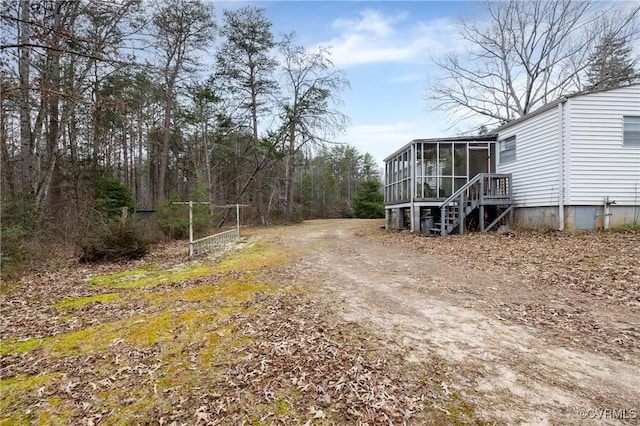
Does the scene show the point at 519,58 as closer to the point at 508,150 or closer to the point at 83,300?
the point at 508,150

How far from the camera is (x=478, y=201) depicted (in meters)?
10.9

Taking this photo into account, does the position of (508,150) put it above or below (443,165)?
above

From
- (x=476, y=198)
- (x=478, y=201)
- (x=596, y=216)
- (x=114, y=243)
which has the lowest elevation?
(x=114, y=243)

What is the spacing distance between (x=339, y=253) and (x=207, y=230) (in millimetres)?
7303

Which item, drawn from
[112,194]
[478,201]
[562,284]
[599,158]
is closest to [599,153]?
[599,158]

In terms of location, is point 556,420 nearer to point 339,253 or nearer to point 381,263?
point 381,263

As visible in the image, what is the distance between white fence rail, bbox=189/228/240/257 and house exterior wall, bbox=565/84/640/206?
10795 millimetres

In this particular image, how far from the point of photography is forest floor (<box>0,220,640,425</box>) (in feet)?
6.63

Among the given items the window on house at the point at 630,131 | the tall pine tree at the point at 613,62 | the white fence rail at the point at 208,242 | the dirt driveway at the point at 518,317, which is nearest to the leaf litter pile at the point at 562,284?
the dirt driveway at the point at 518,317

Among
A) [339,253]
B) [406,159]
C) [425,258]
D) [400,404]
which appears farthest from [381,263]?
[406,159]

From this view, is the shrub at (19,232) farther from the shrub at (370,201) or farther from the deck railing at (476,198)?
the shrub at (370,201)

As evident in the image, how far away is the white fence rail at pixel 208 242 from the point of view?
8.20 m

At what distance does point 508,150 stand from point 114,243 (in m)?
13.4

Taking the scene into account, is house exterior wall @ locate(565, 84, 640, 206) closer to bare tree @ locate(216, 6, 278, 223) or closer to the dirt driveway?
the dirt driveway
